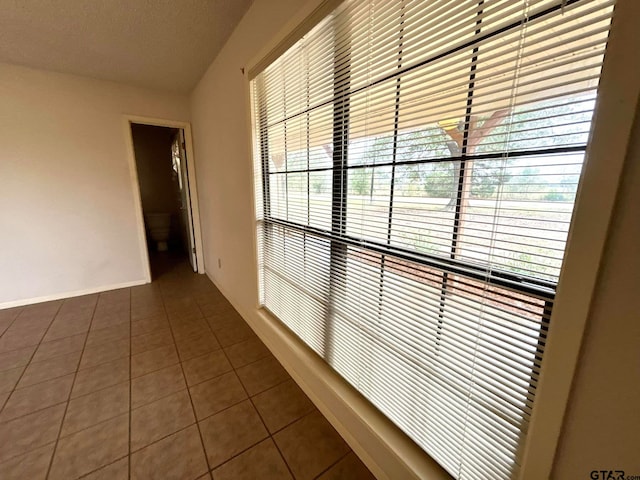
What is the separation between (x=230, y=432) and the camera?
128cm

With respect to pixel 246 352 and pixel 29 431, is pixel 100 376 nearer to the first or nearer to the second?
pixel 29 431

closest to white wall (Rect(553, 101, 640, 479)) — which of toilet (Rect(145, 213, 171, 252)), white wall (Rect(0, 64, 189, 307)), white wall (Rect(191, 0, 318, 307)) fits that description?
white wall (Rect(191, 0, 318, 307))

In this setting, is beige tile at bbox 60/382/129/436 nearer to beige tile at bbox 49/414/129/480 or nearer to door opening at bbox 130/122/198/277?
beige tile at bbox 49/414/129/480

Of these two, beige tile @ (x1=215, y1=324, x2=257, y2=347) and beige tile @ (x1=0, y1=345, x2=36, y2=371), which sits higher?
beige tile @ (x1=0, y1=345, x2=36, y2=371)

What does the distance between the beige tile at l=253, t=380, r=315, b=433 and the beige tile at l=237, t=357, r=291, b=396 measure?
0.15 feet

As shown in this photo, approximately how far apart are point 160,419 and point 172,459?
266 millimetres

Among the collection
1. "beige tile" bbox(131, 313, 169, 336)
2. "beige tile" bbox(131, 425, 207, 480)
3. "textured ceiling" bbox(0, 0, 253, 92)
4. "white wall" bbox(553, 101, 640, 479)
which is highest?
"textured ceiling" bbox(0, 0, 253, 92)

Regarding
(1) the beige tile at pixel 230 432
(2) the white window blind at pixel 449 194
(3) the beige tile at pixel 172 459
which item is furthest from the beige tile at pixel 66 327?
(2) the white window blind at pixel 449 194

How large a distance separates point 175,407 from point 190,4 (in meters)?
2.44

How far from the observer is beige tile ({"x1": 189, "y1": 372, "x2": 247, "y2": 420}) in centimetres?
141

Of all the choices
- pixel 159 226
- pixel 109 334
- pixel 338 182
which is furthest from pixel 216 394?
pixel 159 226

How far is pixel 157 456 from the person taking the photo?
1153 mm

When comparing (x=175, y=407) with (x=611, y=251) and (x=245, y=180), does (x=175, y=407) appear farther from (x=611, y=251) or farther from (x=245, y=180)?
(x=611, y=251)

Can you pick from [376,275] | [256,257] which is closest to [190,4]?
[256,257]
